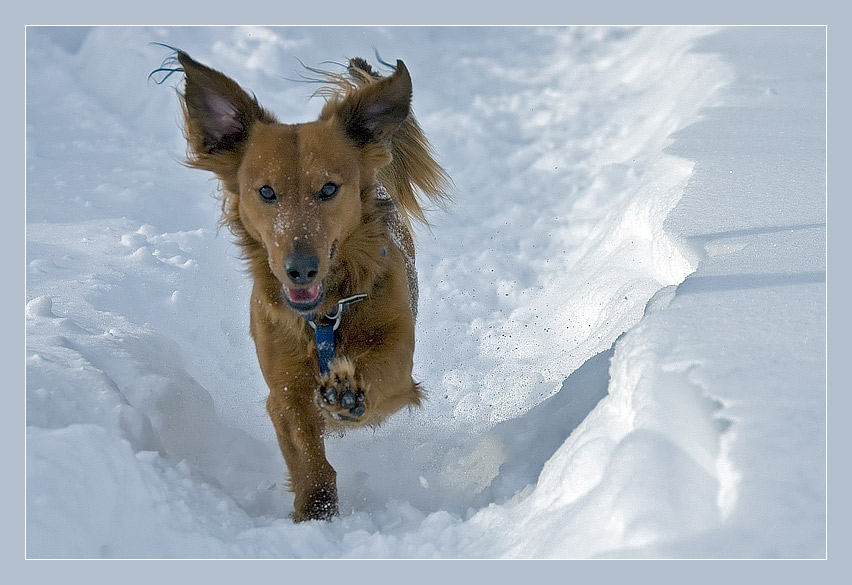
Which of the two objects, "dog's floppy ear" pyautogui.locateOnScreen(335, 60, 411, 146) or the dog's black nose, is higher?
"dog's floppy ear" pyautogui.locateOnScreen(335, 60, 411, 146)

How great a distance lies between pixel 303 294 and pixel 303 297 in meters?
0.01

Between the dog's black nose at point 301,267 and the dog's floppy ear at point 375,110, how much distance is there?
0.82m

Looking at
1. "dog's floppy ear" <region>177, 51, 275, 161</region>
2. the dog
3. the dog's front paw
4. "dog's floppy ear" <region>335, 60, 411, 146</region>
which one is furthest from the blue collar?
"dog's floppy ear" <region>177, 51, 275, 161</region>

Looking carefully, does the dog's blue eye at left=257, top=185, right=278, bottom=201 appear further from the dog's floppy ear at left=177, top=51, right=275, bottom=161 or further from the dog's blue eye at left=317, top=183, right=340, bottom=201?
the dog's floppy ear at left=177, top=51, right=275, bottom=161

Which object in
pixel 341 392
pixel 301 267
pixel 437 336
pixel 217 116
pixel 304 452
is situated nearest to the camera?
pixel 301 267

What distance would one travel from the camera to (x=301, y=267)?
2.94 m

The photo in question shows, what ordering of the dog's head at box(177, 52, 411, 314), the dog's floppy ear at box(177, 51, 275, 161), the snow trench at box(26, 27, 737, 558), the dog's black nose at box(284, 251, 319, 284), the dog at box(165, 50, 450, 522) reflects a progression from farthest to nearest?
the dog's floppy ear at box(177, 51, 275, 161), the dog at box(165, 50, 450, 522), the dog's head at box(177, 52, 411, 314), the dog's black nose at box(284, 251, 319, 284), the snow trench at box(26, 27, 737, 558)

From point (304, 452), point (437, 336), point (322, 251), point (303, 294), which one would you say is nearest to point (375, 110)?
point (322, 251)

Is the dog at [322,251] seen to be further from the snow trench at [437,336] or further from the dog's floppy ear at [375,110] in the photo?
the snow trench at [437,336]

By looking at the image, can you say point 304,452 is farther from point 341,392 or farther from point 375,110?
point 375,110

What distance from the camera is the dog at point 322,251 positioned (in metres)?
3.18

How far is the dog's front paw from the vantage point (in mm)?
3150

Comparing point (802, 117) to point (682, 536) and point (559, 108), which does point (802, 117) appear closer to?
Result: point (559, 108)

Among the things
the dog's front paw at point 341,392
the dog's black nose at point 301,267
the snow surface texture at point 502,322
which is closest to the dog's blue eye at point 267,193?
the dog's black nose at point 301,267
